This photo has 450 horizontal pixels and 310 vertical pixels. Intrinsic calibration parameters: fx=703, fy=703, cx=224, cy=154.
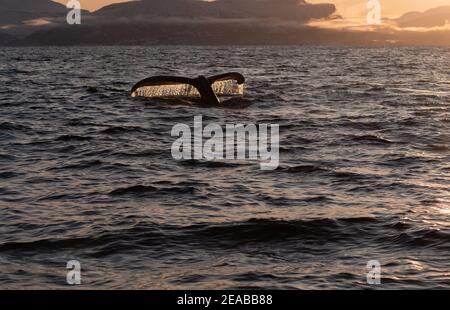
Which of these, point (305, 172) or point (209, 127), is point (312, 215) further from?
point (209, 127)

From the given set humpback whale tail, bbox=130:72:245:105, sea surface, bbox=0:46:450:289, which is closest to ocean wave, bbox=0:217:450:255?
sea surface, bbox=0:46:450:289

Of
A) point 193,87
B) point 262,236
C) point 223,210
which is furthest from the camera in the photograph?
point 193,87

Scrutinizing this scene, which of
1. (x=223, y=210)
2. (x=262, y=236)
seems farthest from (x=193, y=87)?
(x=262, y=236)

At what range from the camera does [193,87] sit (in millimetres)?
32156

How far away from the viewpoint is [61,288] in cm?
848

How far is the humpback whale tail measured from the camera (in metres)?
28.4

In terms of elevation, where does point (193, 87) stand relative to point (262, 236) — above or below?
above

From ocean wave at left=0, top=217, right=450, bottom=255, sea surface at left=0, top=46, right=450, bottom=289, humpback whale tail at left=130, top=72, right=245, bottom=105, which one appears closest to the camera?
sea surface at left=0, top=46, right=450, bottom=289

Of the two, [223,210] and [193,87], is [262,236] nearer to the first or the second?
[223,210]

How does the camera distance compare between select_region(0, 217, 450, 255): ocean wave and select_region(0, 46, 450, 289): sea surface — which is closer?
select_region(0, 46, 450, 289): sea surface

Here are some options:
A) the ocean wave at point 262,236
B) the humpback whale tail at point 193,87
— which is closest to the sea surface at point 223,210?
the ocean wave at point 262,236

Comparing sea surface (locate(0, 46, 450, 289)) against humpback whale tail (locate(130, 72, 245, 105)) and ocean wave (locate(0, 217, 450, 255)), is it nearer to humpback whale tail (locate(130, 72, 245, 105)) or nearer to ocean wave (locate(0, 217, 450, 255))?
ocean wave (locate(0, 217, 450, 255))

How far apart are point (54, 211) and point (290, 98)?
2473 centimetres
